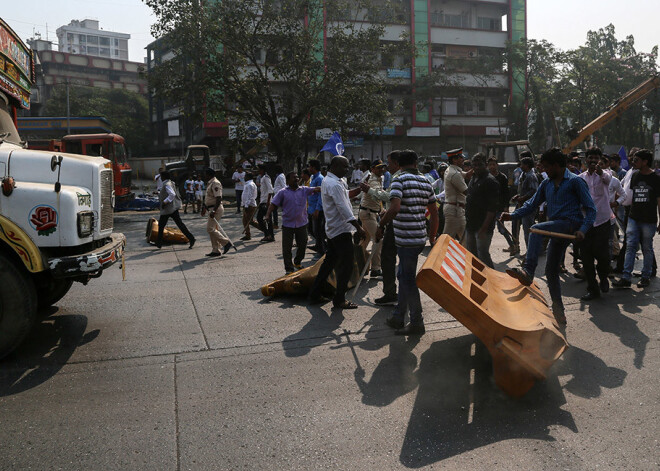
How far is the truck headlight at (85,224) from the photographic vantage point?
524 cm

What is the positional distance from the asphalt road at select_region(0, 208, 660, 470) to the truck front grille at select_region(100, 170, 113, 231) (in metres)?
1.15

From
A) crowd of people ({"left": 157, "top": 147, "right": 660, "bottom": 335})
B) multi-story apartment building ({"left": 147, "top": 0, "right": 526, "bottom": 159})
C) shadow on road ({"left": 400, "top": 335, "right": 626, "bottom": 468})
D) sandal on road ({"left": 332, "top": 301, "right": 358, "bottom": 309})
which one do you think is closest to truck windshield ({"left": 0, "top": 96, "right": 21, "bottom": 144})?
crowd of people ({"left": 157, "top": 147, "right": 660, "bottom": 335})

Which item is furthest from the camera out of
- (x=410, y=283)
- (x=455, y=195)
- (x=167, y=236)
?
(x=167, y=236)

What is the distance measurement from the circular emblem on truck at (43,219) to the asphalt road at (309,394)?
118 cm

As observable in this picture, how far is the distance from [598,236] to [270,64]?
59.4ft

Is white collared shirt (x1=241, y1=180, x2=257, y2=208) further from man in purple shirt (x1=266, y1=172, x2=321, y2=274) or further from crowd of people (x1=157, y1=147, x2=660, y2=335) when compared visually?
man in purple shirt (x1=266, y1=172, x2=321, y2=274)

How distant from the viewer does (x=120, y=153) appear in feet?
81.4

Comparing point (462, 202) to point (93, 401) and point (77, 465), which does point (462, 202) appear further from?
point (77, 465)

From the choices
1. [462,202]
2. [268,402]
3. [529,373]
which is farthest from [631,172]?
[268,402]

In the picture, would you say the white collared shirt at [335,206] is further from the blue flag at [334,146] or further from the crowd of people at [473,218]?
the blue flag at [334,146]

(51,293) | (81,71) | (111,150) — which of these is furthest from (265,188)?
(81,71)

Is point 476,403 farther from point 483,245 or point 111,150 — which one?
point 111,150

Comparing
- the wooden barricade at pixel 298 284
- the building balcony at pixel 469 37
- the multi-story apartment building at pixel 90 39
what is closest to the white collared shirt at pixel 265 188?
the wooden barricade at pixel 298 284

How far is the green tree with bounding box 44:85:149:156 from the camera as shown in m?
58.3
